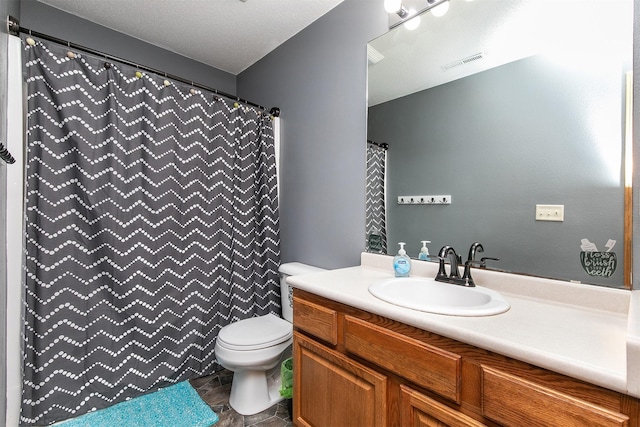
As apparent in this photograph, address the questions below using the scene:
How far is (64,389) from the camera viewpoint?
1.52 m

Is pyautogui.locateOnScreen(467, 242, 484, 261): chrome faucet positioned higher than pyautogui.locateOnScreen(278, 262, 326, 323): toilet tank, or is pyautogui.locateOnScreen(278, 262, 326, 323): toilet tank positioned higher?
pyautogui.locateOnScreen(467, 242, 484, 261): chrome faucet

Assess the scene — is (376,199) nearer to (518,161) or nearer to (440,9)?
(518,161)

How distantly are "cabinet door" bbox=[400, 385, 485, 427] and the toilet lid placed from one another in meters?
0.90

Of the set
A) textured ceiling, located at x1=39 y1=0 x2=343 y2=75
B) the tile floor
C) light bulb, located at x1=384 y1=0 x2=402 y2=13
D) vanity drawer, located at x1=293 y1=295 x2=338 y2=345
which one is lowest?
the tile floor

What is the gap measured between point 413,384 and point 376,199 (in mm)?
982

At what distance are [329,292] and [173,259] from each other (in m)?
1.23

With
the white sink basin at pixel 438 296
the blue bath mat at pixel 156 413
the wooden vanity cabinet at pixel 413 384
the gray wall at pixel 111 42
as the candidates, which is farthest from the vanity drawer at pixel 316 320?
the gray wall at pixel 111 42

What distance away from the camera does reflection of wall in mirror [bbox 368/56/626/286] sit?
100cm

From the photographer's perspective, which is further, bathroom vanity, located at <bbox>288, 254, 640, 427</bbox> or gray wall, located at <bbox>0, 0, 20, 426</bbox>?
gray wall, located at <bbox>0, 0, 20, 426</bbox>

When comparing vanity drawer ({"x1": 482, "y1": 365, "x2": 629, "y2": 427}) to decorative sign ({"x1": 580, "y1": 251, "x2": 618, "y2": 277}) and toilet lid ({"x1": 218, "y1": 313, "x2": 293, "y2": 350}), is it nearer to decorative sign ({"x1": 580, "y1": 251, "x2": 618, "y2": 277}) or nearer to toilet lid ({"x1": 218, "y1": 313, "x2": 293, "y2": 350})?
decorative sign ({"x1": 580, "y1": 251, "x2": 618, "y2": 277})

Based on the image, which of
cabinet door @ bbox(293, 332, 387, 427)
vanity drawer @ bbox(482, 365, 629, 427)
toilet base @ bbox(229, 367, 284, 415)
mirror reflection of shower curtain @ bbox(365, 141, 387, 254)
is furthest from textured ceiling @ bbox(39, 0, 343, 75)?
toilet base @ bbox(229, 367, 284, 415)

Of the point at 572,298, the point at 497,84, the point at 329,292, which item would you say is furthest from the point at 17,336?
the point at 497,84

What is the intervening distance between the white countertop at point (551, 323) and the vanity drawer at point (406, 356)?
2.7 inches

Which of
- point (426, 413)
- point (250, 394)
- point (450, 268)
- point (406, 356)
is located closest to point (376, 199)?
point (450, 268)
